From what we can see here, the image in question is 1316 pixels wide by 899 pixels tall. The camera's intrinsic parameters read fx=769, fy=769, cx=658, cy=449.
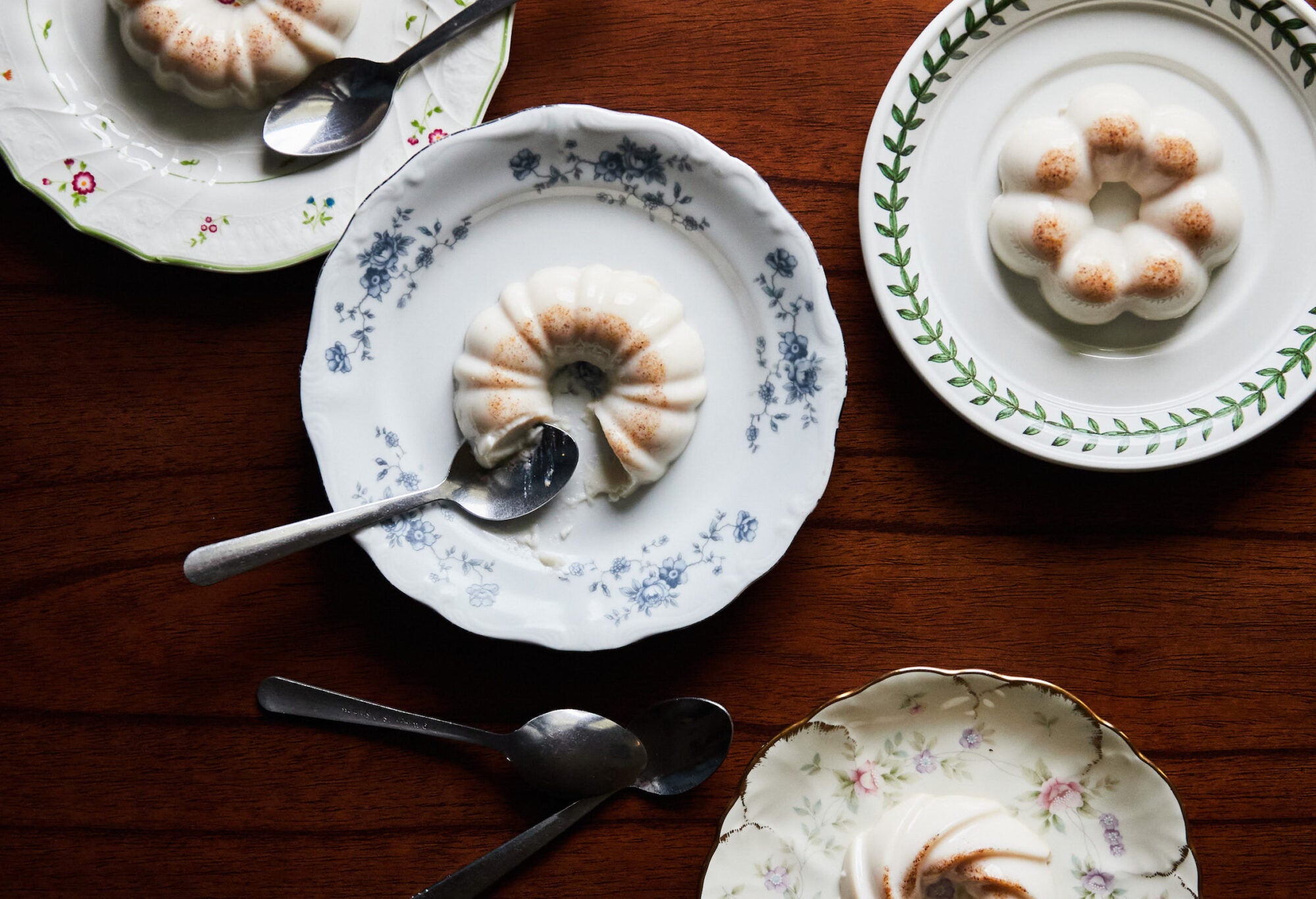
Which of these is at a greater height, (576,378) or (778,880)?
(576,378)

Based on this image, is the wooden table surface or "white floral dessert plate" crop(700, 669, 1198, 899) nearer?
"white floral dessert plate" crop(700, 669, 1198, 899)

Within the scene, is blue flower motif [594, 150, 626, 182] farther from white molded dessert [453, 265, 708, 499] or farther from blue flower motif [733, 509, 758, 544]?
blue flower motif [733, 509, 758, 544]

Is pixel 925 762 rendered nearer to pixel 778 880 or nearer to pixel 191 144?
pixel 778 880

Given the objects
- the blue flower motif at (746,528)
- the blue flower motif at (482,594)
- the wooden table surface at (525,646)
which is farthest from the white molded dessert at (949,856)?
the blue flower motif at (482,594)

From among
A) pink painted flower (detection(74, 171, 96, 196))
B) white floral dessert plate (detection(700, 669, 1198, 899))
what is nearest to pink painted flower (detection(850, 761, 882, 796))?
white floral dessert plate (detection(700, 669, 1198, 899))

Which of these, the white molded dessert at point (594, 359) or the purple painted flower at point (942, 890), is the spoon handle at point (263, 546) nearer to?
the white molded dessert at point (594, 359)

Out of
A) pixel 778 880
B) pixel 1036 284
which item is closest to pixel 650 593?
pixel 778 880
